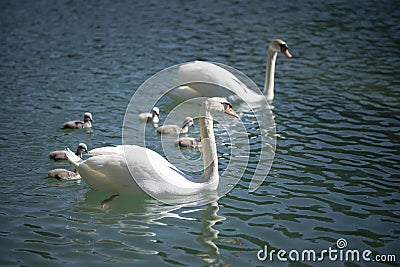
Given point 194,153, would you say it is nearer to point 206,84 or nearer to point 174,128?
point 174,128

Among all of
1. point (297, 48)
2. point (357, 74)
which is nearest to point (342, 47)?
point (297, 48)

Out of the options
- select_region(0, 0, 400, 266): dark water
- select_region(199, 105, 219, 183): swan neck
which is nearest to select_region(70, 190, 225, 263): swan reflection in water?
select_region(0, 0, 400, 266): dark water

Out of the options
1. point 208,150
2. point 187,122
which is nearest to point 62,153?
point 208,150

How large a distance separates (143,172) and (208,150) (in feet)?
3.32

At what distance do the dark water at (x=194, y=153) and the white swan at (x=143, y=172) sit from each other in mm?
282

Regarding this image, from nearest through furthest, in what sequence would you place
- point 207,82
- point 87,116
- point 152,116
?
point 87,116 → point 152,116 → point 207,82

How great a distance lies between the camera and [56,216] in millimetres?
7840

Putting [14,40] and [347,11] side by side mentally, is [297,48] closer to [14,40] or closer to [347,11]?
[347,11]

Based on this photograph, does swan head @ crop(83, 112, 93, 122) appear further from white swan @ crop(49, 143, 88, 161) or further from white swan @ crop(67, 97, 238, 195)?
white swan @ crop(67, 97, 238, 195)

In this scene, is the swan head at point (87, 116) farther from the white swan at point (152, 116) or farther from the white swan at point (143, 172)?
the white swan at point (143, 172)

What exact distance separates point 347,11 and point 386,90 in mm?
8695

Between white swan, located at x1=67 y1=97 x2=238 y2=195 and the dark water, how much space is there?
11.1 inches

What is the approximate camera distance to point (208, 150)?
27.8 feet

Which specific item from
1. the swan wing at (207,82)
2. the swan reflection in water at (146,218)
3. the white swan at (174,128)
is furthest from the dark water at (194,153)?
the swan wing at (207,82)
